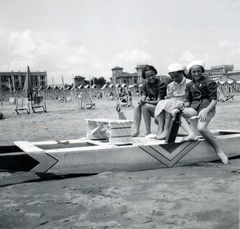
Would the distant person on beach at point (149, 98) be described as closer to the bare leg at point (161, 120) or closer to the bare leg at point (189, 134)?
the bare leg at point (161, 120)

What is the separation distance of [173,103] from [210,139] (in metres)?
0.63

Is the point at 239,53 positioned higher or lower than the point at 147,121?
higher

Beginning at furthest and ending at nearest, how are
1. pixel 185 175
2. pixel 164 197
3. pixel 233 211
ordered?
pixel 185 175
pixel 164 197
pixel 233 211

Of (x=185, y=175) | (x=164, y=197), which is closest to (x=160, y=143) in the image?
(x=185, y=175)

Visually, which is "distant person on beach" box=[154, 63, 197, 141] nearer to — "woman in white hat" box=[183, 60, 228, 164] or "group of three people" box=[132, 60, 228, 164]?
"group of three people" box=[132, 60, 228, 164]

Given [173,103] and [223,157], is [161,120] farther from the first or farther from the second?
[223,157]

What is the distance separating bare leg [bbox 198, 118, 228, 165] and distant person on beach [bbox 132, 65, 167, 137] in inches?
33.5

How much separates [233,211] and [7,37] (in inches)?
132

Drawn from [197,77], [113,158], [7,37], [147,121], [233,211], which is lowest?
[233,211]

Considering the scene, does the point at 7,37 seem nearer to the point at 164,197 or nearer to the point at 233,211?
the point at 164,197

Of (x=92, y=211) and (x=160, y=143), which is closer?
(x=92, y=211)

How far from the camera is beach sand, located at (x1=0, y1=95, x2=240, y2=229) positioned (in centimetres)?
224

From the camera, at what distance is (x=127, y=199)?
2672 millimetres

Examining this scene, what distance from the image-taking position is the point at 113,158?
3.51 meters
